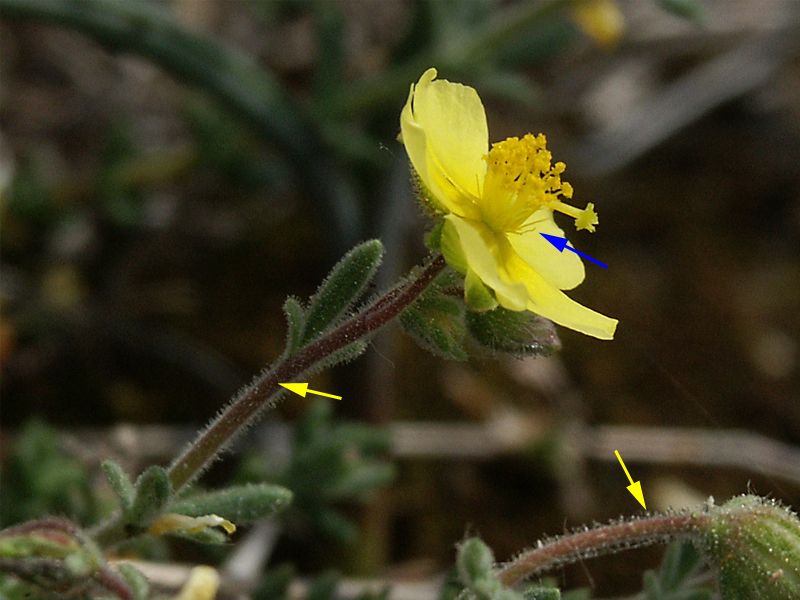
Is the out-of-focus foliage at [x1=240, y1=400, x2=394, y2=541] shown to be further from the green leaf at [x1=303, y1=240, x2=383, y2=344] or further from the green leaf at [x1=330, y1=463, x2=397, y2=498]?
the green leaf at [x1=303, y1=240, x2=383, y2=344]

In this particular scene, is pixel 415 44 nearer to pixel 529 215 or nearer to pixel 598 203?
pixel 598 203

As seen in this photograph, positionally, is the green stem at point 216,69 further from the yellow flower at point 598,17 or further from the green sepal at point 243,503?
the green sepal at point 243,503

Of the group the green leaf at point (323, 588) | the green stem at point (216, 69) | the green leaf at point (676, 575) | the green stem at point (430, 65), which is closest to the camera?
the green leaf at point (676, 575)

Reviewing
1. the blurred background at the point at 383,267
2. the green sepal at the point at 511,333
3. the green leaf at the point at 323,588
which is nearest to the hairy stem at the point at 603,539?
the green sepal at the point at 511,333

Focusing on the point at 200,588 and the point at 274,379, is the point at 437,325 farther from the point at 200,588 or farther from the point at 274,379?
→ the point at 200,588

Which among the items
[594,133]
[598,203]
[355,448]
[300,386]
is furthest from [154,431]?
[594,133]

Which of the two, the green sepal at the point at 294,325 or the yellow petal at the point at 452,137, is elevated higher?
the yellow petal at the point at 452,137

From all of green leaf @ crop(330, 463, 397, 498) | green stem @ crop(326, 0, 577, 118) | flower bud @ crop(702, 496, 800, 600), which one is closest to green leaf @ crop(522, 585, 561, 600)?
flower bud @ crop(702, 496, 800, 600)
